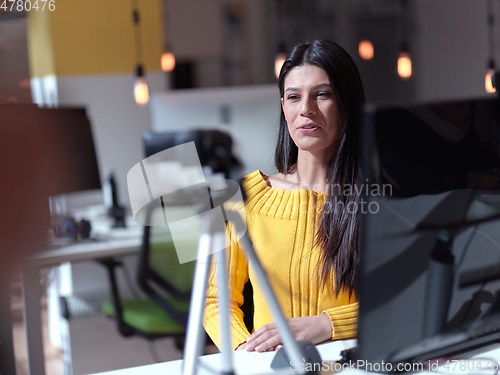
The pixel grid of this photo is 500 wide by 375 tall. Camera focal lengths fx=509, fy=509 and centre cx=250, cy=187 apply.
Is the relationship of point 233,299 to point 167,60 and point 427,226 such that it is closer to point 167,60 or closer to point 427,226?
point 427,226

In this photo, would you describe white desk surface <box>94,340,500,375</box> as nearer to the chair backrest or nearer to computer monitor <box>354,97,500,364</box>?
computer monitor <box>354,97,500,364</box>

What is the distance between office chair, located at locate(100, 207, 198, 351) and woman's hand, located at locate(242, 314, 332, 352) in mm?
1178

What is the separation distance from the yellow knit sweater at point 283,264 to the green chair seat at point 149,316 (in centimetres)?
102

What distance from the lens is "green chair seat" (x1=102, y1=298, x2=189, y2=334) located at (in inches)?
86.7

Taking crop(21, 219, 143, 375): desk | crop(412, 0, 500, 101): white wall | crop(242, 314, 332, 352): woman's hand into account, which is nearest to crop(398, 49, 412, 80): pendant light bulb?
crop(412, 0, 500, 101): white wall

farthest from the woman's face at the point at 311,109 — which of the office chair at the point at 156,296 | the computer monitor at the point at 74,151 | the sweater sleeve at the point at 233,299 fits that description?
the computer monitor at the point at 74,151

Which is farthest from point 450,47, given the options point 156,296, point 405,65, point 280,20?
point 156,296

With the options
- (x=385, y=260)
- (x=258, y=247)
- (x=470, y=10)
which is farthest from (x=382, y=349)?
(x=470, y=10)

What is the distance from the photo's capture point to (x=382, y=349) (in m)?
0.69

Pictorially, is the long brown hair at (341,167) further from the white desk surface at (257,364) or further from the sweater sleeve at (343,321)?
the white desk surface at (257,364)

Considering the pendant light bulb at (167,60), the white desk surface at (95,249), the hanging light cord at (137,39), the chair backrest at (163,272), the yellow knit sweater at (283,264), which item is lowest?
the chair backrest at (163,272)

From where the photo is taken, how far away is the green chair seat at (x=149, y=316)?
2203 mm

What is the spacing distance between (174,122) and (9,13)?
1.65m

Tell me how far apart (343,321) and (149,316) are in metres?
1.33
